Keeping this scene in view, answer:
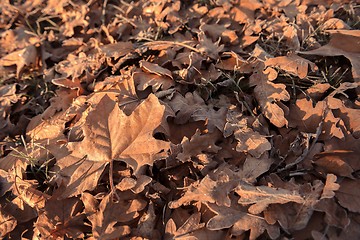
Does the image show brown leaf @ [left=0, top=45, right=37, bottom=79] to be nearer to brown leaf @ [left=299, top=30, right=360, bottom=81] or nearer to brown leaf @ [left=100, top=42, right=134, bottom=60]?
brown leaf @ [left=100, top=42, right=134, bottom=60]

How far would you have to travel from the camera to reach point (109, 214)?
5.64ft

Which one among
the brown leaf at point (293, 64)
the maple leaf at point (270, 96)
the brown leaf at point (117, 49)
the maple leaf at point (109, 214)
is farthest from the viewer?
the brown leaf at point (117, 49)

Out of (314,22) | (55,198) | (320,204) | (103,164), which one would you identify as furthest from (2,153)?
(314,22)

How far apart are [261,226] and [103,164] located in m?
0.72

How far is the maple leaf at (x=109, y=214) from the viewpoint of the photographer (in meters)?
1.68

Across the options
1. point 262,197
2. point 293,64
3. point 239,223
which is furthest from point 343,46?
point 239,223

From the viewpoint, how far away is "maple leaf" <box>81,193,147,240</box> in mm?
1677

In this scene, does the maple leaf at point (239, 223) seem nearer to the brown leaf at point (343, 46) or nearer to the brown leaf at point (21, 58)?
the brown leaf at point (343, 46)

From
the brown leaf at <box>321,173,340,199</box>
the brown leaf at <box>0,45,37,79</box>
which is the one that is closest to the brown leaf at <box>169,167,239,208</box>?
the brown leaf at <box>321,173,340,199</box>

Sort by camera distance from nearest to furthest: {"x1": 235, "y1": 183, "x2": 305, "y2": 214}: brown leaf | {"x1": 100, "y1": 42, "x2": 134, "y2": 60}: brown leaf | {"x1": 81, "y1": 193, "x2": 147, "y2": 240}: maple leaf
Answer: {"x1": 235, "y1": 183, "x2": 305, "y2": 214}: brown leaf < {"x1": 81, "y1": 193, "x2": 147, "y2": 240}: maple leaf < {"x1": 100, "y1": 42, "x2": 134, "y2": 60}: brown leaf

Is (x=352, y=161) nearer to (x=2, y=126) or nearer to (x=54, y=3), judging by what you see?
(x=2, y=126)

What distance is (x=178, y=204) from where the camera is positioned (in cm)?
170

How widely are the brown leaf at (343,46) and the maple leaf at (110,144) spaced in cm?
95

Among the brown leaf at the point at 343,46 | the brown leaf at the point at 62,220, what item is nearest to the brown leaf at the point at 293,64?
the brown leaf at the point at 343,46
